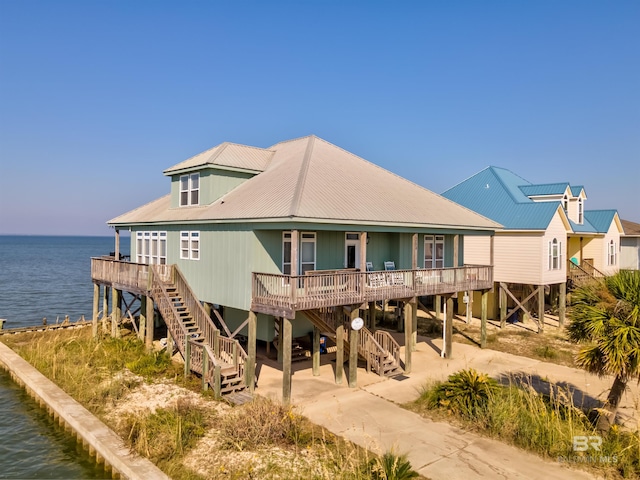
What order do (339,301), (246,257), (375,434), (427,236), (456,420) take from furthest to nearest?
(427,236) → (246,257) → (339,301) → (456,420) → (375,434)

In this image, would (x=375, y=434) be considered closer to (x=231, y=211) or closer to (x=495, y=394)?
(x=495, y=394)

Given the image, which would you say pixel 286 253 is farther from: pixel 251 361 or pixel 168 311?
pixel 168 311

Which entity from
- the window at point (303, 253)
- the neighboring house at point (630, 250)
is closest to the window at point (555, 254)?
the window at point (303, 253)

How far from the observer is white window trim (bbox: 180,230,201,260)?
19891 millimetres

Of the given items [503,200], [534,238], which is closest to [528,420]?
Answer: [534,238]

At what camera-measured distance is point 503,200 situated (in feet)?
99.6

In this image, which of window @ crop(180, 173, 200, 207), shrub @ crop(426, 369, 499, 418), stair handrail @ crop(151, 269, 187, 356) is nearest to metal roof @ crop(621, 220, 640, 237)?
shrub @ crop(426, 369, 499, 418)

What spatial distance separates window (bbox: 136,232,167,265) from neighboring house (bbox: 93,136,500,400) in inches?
3.4

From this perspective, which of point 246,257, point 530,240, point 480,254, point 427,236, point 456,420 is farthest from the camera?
point 480,254

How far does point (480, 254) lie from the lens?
30.0 metres

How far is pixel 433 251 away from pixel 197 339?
42.7 feet

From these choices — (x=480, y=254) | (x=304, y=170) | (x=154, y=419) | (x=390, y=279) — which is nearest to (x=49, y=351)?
(x=154, y=419)

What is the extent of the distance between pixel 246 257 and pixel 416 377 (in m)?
8.26

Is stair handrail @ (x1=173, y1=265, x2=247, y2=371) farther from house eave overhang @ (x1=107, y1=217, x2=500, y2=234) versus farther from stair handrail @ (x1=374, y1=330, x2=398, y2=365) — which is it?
stair handrail @ (x1=374, y1=330, x2=398, y2=365)
